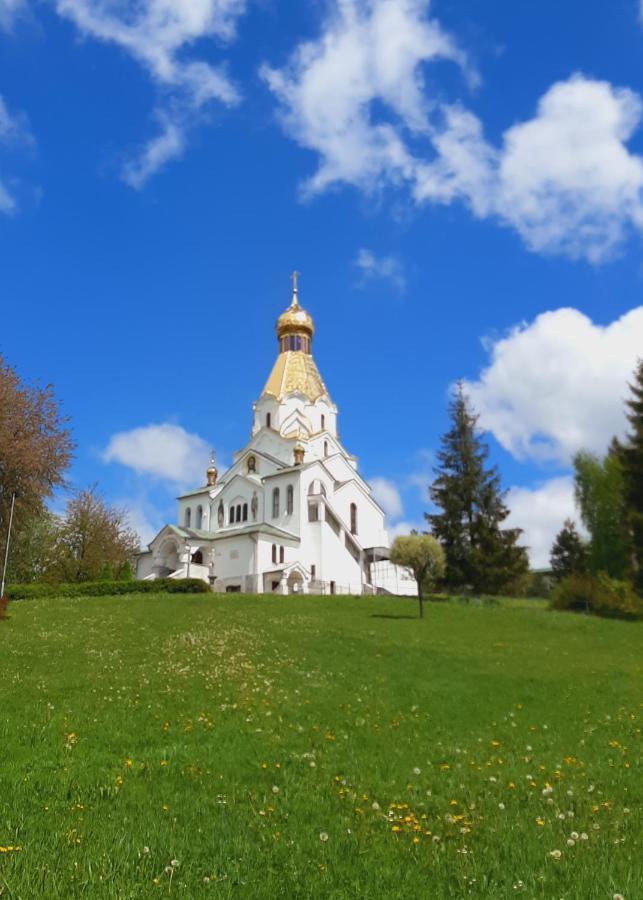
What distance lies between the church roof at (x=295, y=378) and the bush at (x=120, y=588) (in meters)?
26.3

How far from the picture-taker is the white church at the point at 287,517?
158ft

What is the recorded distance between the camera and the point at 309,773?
8.15 metres

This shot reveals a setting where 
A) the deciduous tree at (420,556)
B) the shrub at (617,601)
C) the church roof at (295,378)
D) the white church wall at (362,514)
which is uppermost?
the church roof at (295,378)

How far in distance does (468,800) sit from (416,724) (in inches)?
144

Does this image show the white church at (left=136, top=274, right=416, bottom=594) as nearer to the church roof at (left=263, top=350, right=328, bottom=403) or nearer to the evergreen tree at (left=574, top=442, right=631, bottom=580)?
the church roof at (left=263, top=350, right=328, bottom=403)

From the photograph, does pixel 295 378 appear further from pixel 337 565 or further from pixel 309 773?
pixel 309 773

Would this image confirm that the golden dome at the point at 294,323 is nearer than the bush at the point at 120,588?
No

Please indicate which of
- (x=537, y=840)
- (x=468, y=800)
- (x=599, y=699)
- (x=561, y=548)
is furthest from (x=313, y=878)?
(x=561, y=548)

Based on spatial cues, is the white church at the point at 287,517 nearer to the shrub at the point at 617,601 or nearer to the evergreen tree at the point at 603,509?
→ the evergreen tree at the point at 603,509

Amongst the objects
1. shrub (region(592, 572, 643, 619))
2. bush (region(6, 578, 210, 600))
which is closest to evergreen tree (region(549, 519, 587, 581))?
shrub (region(592, 572, 643, 619))

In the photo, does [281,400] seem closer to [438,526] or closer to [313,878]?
[438,526]

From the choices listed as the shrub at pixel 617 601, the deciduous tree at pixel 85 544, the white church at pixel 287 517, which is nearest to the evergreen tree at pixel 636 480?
the shrub at pixel 617 601

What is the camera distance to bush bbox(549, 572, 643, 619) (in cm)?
3372

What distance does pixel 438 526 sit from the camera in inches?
1791
